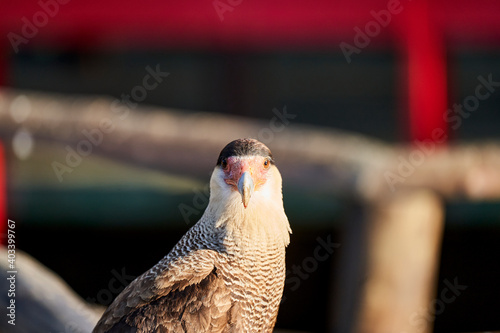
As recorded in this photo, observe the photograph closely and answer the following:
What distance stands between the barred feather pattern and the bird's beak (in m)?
0.30

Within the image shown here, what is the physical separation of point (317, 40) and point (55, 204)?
2259 mm

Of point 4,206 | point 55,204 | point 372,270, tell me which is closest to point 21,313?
point 372,270

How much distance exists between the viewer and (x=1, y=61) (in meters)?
4.91

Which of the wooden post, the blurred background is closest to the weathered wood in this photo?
the wooden post

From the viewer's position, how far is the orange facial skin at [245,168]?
171 centimetres

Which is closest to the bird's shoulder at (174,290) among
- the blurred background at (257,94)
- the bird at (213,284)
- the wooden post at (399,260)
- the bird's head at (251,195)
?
the bird at (213,284)

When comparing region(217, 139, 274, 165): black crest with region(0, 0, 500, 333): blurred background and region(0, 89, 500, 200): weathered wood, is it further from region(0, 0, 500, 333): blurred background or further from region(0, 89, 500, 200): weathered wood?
region(0, 0, 500, 333): blurred background

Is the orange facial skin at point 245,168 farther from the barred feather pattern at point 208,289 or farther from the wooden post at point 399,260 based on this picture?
the wooden post at point 399,260

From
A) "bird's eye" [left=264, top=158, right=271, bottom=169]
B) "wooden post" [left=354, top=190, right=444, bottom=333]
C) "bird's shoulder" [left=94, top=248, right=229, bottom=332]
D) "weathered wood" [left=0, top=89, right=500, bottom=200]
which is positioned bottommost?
"bird's shoulder" [left=94, top=248, right=229, bottom=332]

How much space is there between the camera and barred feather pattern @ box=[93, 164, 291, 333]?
197 centimetres

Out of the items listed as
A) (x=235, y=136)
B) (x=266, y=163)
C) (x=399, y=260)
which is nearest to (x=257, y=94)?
(x=235, y=136)

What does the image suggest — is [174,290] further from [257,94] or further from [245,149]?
[257,94]

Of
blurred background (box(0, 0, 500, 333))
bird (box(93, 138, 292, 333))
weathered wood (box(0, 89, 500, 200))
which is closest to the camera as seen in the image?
bird (box(93, 138, 292, 333))

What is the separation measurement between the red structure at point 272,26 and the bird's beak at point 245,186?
339 cm
